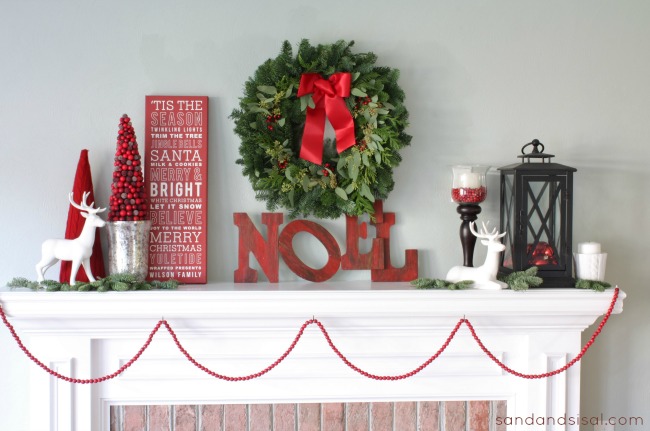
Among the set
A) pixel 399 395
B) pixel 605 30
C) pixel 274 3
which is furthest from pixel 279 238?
pixel 605 30

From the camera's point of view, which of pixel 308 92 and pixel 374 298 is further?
pixel 308 92

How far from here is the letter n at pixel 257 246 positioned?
6.94 feet

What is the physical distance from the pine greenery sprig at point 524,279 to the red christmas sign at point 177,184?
96 cm

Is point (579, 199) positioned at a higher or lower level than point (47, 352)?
higher

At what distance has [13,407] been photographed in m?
2.15

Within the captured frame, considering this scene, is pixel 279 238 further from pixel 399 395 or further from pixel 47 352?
pixel 47 352

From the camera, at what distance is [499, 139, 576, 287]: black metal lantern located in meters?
1.99

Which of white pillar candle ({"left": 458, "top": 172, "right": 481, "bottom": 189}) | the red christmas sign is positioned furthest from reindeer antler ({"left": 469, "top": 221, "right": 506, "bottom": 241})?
the red christmas sign

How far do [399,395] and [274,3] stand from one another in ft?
4.40

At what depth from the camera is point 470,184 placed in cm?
205

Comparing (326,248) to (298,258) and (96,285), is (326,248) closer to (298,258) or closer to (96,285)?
(298,258)

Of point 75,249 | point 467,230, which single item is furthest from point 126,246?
point 467,230

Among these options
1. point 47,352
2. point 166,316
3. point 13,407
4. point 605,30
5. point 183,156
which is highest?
point 605,30

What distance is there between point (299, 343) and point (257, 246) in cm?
34
